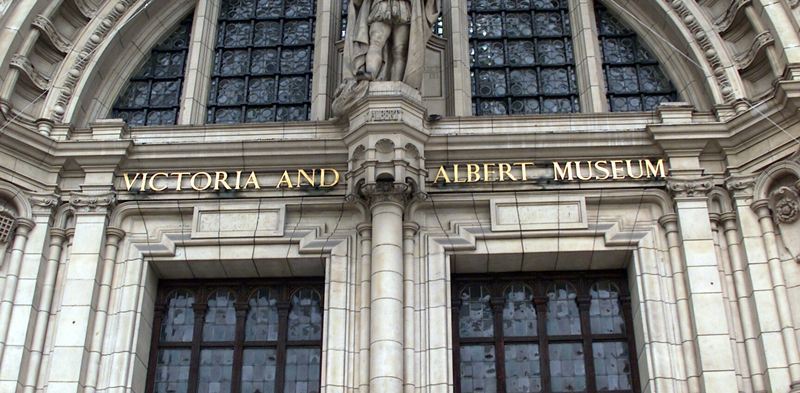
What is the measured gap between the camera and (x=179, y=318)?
68.9 feet

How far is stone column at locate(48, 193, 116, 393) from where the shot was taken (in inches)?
750

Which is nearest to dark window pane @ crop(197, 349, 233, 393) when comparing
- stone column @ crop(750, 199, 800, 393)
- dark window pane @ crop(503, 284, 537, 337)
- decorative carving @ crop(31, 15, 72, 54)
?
dark window pane @ crop(503, 284, 537, 337)

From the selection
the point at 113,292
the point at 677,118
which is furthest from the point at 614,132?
the point at 113,292

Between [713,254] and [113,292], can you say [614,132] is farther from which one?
[113,292]

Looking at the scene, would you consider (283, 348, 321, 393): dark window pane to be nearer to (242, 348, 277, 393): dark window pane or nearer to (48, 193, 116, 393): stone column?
(242, 348, 277, 393): dark window pane

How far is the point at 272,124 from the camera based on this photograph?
21.7 metres

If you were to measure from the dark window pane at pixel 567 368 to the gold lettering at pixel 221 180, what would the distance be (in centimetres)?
675

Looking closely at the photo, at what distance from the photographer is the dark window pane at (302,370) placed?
20.1 meters

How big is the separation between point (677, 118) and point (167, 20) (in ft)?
37.2

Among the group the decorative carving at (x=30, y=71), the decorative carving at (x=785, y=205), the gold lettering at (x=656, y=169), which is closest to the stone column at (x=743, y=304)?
the decorative carving at (x=785, y=205)

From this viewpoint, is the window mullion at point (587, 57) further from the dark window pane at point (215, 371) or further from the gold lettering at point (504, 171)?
the dark window pane at point (215, 371)

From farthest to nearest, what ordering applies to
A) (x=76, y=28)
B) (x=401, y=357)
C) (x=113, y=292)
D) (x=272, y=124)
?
(x=76, y=28) < (x=272, y=124) < (x=113, y=292) < (x=401, y=357)

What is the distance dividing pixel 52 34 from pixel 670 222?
12713mm

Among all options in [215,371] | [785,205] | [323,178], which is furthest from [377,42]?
[785,205]
